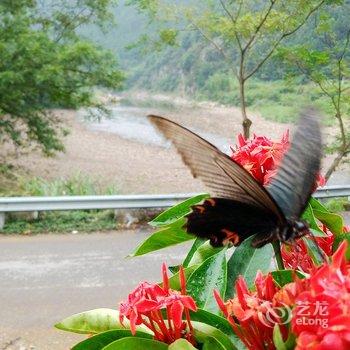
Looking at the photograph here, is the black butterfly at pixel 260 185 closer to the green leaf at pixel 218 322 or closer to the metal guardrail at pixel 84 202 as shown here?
the green leaf at pixel 218 322

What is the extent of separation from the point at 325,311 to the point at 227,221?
1.00ft

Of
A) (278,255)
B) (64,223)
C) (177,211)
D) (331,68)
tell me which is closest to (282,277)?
(278,255)

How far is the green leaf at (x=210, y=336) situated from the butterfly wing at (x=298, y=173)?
0.51ft

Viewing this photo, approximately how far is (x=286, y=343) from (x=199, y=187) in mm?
11449

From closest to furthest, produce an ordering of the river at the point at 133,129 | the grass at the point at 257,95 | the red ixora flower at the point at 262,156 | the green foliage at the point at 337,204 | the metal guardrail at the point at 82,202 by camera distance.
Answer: the red ixora flower at the point at 262,156, the metal guardrail at the point at 82,202, the green foliage at the point at 337,204, the grass at the point at 257,95, the river at the point at 133,129

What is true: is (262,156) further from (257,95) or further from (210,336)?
(257,95)

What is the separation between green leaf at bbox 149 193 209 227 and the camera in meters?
1.01

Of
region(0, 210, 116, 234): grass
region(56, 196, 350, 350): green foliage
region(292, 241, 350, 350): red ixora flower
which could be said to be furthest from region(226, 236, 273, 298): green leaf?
region(0, 210, 116, 234): grass

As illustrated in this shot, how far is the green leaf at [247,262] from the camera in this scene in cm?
87

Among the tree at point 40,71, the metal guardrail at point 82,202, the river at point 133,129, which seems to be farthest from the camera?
the river at point 133,129

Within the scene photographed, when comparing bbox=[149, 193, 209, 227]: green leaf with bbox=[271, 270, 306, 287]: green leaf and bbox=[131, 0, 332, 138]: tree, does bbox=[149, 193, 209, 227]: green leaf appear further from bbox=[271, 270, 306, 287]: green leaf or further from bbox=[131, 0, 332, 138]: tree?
bbox=[131, 0, 332, 138]: tree

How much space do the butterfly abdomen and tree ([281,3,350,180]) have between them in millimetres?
6447

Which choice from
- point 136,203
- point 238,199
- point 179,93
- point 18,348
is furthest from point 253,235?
point 179,93

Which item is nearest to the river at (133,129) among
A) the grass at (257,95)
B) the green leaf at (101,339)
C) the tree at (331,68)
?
the grass at (257,95)
